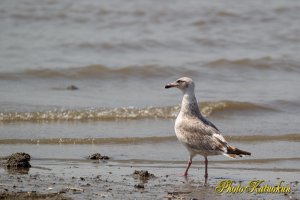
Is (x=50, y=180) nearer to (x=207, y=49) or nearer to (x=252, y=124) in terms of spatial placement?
(x=252, y=124)

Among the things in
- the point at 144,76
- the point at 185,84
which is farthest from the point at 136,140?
the point at 144,76

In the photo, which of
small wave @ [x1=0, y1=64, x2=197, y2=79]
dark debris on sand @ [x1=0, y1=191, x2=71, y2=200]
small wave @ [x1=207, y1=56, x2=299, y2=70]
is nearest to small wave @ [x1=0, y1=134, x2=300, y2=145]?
dark debris on sand @ [x1=0, y1=191, x2=71, y2=200]

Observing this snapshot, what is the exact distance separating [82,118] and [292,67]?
6.05m

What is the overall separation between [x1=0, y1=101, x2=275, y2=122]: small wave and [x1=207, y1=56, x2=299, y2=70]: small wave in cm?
328

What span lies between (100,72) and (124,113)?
3042 millimetres

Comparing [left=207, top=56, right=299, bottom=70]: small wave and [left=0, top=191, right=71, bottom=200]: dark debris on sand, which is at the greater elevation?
[left=207, top=56, right=299, bottom=70]: small wave

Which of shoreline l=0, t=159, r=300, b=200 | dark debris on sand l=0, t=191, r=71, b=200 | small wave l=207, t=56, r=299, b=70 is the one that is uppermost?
small wave l=207, t=56, r=299, b=70

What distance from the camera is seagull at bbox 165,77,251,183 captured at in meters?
7.93

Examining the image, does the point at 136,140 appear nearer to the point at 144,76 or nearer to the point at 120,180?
the point at 120,180

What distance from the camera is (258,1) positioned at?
21.2m

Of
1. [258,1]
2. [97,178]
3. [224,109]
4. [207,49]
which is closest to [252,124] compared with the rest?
[224,109]

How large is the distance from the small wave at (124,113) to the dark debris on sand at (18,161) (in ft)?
9.39

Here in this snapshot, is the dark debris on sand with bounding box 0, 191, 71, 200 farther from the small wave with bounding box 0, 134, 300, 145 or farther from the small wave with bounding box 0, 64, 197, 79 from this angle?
the small wave with bounding box 0, 64, 197, 79

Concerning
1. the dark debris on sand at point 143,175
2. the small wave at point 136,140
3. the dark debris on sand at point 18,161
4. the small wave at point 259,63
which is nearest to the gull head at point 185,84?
the dark debris on sand at point 143,175
